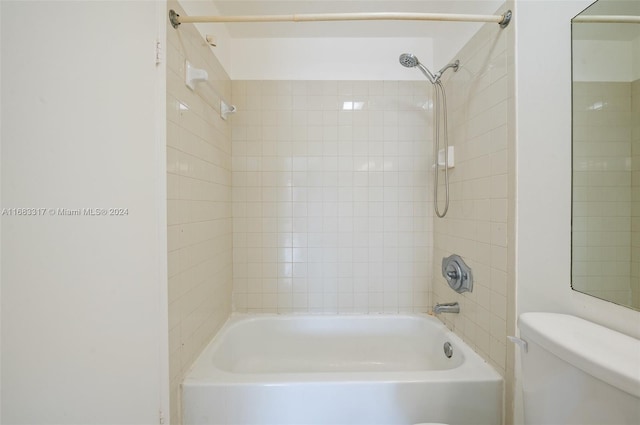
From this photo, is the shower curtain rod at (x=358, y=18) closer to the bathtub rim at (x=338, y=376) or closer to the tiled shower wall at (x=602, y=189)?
the tiled shower wall at (x=602, y=189)

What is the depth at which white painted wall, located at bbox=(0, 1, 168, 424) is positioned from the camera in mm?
777

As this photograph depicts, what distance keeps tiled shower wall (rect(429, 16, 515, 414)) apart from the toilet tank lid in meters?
0.20

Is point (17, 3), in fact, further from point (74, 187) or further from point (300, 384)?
point (300, 384)

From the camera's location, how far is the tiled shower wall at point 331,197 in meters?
1.71

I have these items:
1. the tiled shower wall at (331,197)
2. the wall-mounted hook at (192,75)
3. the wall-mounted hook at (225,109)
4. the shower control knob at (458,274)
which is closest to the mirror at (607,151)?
the shower control knob at (458,274)

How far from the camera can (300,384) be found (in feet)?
3.32

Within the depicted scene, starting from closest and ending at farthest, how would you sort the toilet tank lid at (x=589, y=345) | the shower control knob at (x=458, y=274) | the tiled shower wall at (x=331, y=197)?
the toilet tank lid at (x=589, y=345), the shower control knob at (x=458, y=274), the tiled shower wall at (x=331, y=197)

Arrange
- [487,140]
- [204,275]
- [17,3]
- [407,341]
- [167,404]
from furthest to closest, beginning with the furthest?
[407,341] < [204,275] < [487,140] < [167,404] < [17,3]

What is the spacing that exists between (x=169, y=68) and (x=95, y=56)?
8.4 inches

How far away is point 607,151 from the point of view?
2.65 feet

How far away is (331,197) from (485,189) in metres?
0.89

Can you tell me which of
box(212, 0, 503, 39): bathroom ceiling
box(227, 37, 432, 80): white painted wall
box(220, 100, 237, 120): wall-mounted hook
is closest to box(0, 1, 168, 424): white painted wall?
box(220, 100, 237, 120): wall-mounted hook

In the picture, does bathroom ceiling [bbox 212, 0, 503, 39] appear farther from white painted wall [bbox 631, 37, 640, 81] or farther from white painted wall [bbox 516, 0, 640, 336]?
white painted wall [bbox 631, 37, 640, 81]

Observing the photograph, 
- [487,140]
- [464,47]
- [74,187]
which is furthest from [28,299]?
[464,47]
